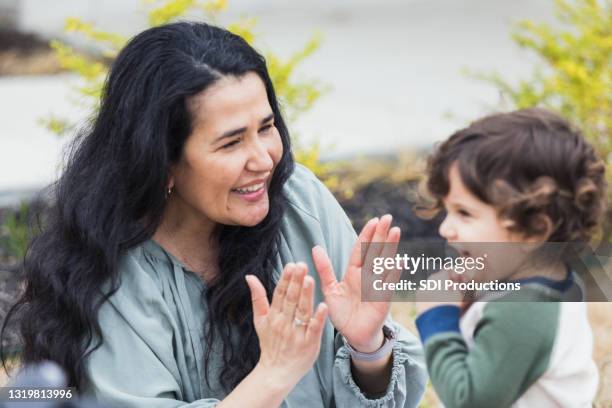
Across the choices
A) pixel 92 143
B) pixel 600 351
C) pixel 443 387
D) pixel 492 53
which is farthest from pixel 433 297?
pixel 492 53

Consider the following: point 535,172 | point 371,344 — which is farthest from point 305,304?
point 535,172

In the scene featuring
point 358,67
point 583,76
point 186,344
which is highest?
point 186,344

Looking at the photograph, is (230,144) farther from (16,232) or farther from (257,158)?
(16,232)

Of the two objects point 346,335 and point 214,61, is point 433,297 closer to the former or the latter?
point 346,335

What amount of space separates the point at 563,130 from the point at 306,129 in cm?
422

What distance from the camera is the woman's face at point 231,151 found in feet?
7.79

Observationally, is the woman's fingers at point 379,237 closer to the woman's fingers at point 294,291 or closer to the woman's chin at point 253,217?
the woman's fingers at point 294,291

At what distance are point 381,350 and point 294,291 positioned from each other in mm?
385

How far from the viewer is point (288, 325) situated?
2.15 meters

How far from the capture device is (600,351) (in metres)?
3.61

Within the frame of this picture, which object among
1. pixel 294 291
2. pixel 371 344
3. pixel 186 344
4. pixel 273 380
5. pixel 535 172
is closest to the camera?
pixel 535 172

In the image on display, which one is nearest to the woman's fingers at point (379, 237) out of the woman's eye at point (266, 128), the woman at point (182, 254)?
the woman at point (182, 254)

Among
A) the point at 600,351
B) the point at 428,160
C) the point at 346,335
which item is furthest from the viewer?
the point at 600,351

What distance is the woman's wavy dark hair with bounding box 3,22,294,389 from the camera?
2.38 m
